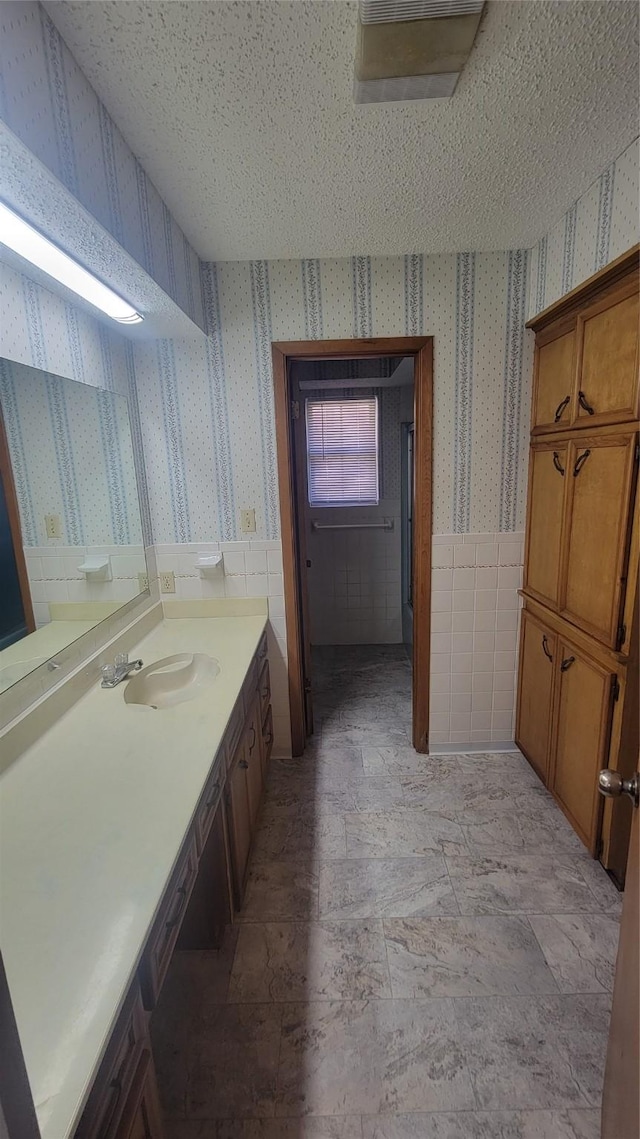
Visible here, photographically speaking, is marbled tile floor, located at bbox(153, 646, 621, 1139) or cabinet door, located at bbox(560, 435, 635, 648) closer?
marbled tile floor, located at bbox(153, 646, 621, 1139)

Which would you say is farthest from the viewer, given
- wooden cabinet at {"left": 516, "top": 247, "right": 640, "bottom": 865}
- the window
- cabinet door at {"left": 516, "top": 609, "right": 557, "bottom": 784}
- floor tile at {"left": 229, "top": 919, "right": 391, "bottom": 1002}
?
the window

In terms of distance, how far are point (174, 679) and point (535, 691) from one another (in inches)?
65.5

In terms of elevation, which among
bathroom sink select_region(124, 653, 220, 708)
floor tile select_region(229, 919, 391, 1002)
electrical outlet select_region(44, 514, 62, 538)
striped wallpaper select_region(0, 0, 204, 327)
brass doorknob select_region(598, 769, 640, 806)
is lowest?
floor tile select_region(229, 919, 391, 1002)

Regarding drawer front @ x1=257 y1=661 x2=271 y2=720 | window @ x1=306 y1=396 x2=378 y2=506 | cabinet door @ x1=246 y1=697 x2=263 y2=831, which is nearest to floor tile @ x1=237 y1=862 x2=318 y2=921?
cabinet door @ x1=246 y1=697 x2=263 y2=831

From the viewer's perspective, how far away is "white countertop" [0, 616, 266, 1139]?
0.64 m

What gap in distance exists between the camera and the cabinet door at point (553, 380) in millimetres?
1860

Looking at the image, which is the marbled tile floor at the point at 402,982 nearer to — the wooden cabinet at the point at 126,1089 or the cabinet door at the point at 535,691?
the cabinet door at the point at 535,691

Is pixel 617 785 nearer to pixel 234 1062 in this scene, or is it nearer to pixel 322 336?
pixel 234 1062

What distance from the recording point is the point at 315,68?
1.10 metres

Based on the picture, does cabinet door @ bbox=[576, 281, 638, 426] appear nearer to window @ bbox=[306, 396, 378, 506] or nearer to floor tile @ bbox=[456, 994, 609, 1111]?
floor tile @ bbox=[456, 994, 609, 1111]

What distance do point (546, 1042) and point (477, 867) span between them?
57 centimetres

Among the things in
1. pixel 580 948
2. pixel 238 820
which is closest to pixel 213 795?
pixel 238 820

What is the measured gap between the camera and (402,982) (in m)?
1.42

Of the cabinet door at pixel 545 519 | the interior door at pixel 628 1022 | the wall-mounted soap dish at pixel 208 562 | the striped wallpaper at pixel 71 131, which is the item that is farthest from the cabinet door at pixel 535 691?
the striped wallpaper at pixel 71 131
